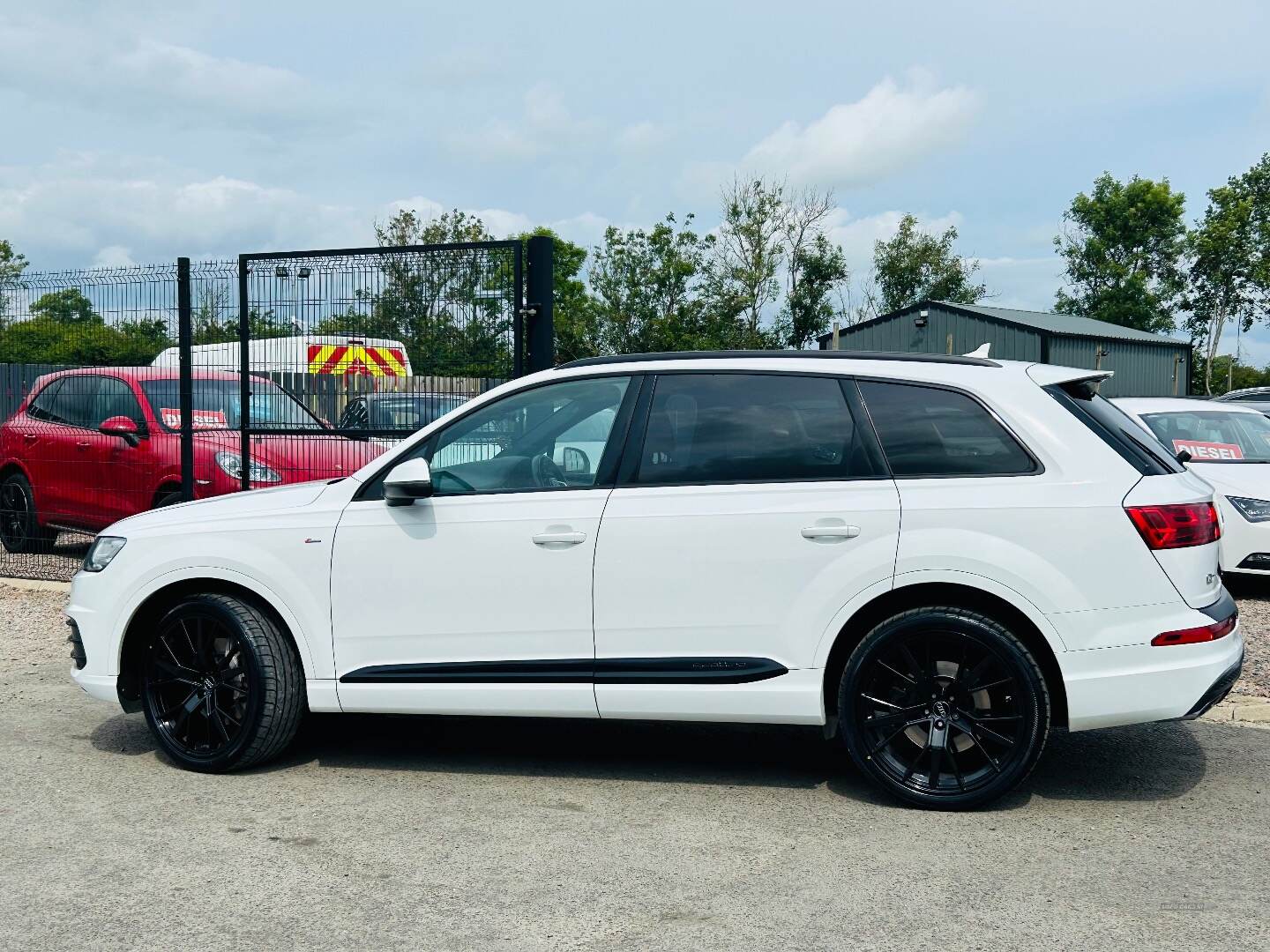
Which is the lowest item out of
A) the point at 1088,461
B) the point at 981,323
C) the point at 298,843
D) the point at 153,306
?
the point at 298,843

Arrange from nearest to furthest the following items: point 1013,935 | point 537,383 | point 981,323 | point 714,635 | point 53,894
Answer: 1. point 1013,935
2. point 53,894
3. point 714,635
4. point 537,383
5. point 981,323

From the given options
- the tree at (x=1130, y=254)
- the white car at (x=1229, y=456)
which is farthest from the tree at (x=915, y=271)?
the white car at (x=1229, y=456)

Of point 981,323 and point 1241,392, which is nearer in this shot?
point 1241,392

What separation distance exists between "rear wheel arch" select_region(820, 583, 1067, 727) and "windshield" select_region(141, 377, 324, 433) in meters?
5.50

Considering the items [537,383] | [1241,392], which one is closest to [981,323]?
[1241,392]

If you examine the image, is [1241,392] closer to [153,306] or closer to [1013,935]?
[153,306]

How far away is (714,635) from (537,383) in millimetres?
1388

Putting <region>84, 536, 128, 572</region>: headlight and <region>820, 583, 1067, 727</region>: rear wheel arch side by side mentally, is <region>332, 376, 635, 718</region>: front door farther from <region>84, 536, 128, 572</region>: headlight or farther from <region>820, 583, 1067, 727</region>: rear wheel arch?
<region>84, 536, 128, 572</region>: headlight

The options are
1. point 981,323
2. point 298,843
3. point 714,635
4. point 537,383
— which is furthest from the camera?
point 981,323

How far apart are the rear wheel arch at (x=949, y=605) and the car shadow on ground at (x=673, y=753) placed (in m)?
0.53

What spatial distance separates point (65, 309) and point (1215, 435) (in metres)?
9.92

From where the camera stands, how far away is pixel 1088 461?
4.85m

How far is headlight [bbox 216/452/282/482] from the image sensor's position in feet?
32.6

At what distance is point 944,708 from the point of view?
4930 millimetres
